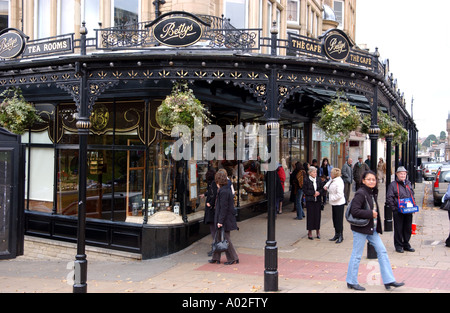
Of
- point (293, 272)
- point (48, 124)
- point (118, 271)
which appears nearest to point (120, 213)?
point (118, 271)

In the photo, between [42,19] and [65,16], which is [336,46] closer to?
[65,16]

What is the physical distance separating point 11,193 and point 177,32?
3917 millimetres

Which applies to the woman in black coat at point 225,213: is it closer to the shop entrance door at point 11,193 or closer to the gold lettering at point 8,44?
the shop entrance door at point 11,193

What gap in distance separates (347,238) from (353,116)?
339 centimetres

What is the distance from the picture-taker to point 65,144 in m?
12.1

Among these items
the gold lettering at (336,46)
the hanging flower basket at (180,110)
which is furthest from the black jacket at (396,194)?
the hanging flower basket at (180,110)

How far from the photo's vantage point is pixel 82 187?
746cm

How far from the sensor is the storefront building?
7918mm

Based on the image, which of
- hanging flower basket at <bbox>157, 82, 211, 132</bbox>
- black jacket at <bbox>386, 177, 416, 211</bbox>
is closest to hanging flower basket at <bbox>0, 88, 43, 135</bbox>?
hanging flower basket at <bbox>157, 82, 211, 132</bbox>

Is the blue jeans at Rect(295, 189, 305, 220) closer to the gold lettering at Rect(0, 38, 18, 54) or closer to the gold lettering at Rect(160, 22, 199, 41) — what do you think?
the gold lettering at Rect(160, 22, 199, 41)

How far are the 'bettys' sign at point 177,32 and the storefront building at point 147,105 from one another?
2cm

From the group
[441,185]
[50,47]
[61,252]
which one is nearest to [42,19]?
[50,47]

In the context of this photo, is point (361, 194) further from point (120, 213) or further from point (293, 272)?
point (120, 213)

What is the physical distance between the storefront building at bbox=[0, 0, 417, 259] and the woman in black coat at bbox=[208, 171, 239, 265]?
1.53 m
